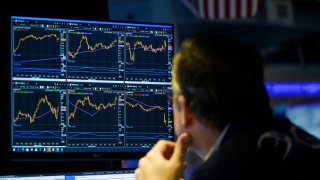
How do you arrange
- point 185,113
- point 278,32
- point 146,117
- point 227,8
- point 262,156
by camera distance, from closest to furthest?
1. point 262,156
2. point 185,113
3. point 146,117
4. point 227,8
5. point 278,32

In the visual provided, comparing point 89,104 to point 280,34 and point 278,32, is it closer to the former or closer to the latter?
point 278,32

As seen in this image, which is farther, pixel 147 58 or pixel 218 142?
pixel 147 58

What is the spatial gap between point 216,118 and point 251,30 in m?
5.22

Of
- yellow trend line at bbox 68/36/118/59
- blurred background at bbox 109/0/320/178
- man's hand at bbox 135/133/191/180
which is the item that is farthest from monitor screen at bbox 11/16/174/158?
blurred background at bbox 109/0/320/178

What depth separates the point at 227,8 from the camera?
14.8 feet

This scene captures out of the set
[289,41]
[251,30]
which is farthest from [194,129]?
[289,41]

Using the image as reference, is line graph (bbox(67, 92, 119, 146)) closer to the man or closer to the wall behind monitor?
the wall behind monitor

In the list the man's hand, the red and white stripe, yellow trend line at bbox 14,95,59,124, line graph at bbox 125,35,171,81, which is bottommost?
the man's hand

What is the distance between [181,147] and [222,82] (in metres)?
0.27

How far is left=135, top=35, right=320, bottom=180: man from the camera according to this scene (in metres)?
1.36

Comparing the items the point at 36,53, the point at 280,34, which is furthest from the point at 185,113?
the point at 280,34

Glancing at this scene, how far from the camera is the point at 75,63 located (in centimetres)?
196

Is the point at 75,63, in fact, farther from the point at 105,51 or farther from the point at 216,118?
the point at 216,118

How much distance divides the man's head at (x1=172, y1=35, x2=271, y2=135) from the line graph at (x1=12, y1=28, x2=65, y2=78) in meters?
0.61
